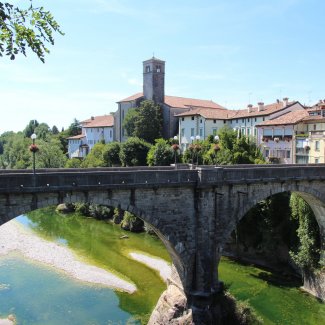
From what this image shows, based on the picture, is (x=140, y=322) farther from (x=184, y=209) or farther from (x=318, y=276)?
(x=318, y=276)

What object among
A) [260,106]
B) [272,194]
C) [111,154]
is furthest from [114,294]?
[260,106]

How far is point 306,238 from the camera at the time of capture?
27.8 metres

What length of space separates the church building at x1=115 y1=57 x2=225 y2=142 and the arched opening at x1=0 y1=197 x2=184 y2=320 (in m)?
24.2

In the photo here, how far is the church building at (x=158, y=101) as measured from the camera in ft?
219

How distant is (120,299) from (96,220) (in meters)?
24.8

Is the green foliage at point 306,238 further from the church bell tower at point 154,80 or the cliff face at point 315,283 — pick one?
the church bell tower at point 154,80

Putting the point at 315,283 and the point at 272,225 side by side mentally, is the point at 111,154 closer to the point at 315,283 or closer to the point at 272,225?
the point at 272,225

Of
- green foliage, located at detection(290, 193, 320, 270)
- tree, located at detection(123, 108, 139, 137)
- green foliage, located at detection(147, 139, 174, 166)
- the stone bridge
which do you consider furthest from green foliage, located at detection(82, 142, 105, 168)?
the stone bridge

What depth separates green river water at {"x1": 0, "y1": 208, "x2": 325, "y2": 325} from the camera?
23.6 meters

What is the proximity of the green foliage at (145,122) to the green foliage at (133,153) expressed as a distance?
25.0ft

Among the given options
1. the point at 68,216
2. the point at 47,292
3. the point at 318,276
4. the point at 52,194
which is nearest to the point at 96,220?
the point at 68,216

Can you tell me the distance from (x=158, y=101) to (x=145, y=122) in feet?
19.9

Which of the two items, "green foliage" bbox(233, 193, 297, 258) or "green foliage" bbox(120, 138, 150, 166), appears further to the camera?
"green foliage" bbox(120, 138, 150, 166)

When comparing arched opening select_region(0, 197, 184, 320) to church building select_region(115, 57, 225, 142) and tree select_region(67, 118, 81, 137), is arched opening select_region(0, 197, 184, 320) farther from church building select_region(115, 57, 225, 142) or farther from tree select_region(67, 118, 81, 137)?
tree select_region(67, 118, 81, 137)
